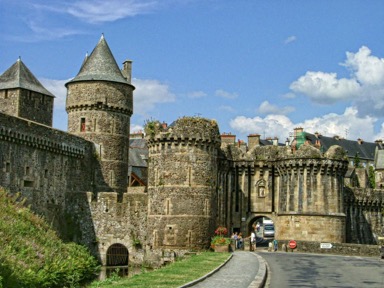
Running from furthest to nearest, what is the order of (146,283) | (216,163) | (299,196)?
(299,196)
(216,163)
(146,283)

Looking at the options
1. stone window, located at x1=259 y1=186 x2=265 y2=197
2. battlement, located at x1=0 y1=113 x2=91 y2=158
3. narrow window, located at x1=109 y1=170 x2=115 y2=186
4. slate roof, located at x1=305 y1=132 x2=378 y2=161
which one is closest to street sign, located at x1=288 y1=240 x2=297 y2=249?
stone window, located at x1=259 y1=186 x2=265 y2=197

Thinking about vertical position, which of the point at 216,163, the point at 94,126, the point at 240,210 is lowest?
the point at 240,210

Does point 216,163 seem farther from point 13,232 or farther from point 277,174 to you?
point 13,232

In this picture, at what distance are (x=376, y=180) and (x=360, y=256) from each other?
51.2 metres

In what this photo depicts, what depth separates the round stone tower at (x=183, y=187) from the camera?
36656 millimetres

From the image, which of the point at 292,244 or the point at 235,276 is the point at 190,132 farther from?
the point at 235,276

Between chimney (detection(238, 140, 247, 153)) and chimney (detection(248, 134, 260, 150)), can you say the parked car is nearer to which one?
chimney (detection(248, 134, 260, 150))

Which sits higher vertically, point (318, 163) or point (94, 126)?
point (94, 126)

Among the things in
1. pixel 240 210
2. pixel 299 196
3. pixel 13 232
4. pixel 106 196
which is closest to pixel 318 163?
pixel 299 196

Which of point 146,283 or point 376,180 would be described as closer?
point 146,283

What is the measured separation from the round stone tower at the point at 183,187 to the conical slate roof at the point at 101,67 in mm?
8624

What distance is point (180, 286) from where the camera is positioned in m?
17.6

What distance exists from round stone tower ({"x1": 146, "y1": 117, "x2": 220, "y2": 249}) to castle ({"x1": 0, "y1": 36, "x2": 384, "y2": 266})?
0.06 metres

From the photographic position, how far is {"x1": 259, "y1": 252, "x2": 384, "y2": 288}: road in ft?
67.2
